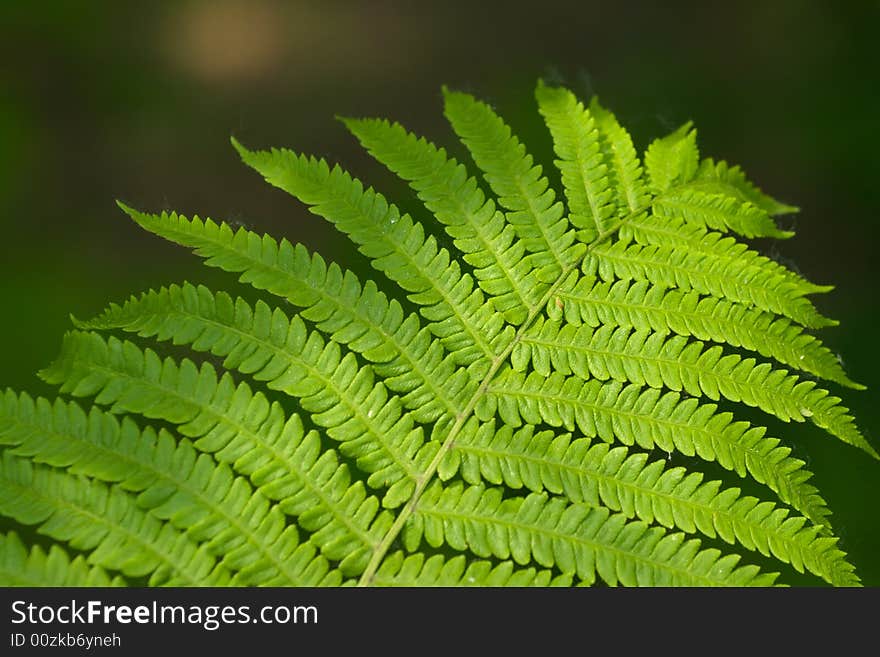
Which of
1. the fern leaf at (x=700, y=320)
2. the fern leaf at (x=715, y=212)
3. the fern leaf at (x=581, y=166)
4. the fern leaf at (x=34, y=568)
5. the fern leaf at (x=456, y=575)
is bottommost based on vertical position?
the fern leaf at (x=456, y=575)

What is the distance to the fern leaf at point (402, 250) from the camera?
1.89 m

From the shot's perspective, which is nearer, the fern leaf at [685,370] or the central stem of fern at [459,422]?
the central stem of fern at [459,422]

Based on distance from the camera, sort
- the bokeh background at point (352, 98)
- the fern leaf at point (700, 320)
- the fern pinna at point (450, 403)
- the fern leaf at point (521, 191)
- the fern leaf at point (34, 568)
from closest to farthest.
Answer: the fern leaf at point (34, 568) → the fern pinna at point (450, 403) → the fern leaf at point (700, 320) → the fern leaf at point (521, 191) → the bokeh background at point (352, 98)

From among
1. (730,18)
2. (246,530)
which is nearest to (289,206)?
(246,530)

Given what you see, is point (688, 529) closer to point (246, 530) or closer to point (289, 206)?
point (246, 530)

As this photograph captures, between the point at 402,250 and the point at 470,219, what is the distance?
20 centimetres

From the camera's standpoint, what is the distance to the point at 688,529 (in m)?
1.68

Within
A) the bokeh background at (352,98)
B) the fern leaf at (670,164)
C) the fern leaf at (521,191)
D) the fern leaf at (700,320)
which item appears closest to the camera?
the fern leaf at (700,320)

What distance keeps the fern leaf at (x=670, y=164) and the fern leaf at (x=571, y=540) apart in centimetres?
93

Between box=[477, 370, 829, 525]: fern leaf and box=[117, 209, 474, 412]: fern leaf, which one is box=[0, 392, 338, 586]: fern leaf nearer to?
box=[117, 209, 474, 412]: fern leaf

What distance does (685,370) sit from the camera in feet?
6.03

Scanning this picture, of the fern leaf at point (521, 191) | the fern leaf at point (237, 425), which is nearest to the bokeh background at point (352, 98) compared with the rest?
the fern leaf at point (521, 191)

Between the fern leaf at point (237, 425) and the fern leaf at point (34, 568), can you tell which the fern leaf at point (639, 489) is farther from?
the fern leaf at point (34, 568)

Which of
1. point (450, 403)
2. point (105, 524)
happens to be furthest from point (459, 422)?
point (105, 524)
